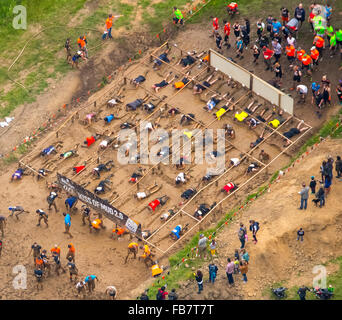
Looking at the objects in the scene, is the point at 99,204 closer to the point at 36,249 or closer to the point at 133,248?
the point at 133,248

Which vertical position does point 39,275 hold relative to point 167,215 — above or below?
below

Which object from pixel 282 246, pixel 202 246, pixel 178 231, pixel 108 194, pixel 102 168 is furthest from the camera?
pixel 102 168

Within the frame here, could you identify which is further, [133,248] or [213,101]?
[213,101]

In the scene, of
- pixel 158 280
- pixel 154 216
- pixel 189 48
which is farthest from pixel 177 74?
pixel 158 280

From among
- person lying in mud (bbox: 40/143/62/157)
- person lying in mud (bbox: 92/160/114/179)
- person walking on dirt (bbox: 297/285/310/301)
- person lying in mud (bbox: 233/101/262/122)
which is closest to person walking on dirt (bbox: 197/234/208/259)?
person walking on dirt (bbox: 297/285/310/301)

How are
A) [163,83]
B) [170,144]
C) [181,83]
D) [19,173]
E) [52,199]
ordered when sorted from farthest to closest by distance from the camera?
1. [163,83]
2. [181,83]
3. [170,144]
4. [19,173]
5. [52,199]

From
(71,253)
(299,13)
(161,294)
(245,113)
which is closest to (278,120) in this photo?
(245,113)

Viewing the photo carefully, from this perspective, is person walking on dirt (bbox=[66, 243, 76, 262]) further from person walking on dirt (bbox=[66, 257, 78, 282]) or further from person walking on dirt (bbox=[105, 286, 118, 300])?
person walking on dirt (bbox=[105, 286, 118, 300])

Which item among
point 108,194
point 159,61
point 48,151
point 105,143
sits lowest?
point 108,194
